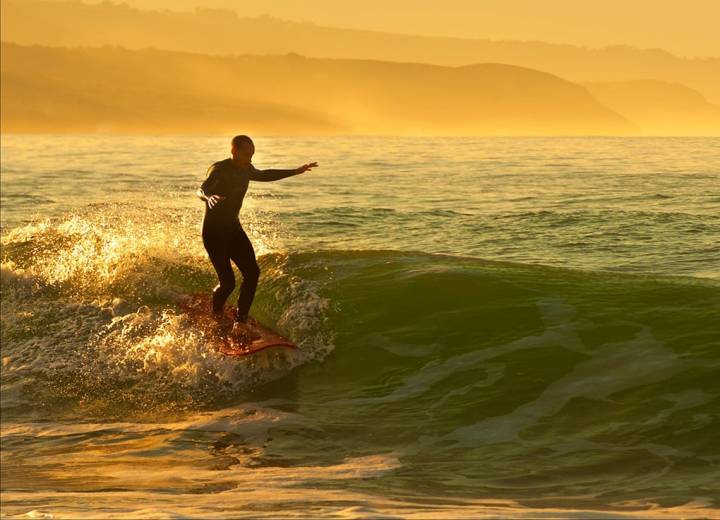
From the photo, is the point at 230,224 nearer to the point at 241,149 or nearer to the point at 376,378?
the point at 241,149

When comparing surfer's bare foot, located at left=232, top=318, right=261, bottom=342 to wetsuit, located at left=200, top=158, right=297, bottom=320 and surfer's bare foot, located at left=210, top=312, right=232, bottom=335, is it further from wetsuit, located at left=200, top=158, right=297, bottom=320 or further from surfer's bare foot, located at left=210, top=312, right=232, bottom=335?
wetsuit, located at left=200, top=158, right=297, bottom=320

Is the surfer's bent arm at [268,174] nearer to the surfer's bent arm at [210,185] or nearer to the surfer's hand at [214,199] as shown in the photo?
the surfer's bent arm at [210,185]

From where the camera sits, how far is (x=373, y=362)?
36.8 feet

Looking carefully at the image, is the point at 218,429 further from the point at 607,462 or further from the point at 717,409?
the point at 717,409

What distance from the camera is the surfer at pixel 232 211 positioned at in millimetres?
10445

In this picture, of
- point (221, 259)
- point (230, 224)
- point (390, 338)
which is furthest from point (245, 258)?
point (390, 338)

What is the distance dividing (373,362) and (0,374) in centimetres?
503

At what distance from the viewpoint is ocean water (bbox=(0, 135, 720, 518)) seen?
284 inches

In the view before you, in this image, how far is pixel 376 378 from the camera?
424 inches

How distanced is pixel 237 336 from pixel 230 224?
136cm

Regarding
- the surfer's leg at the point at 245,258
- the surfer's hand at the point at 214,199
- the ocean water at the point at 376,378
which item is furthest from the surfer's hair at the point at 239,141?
the ocean water at the point at 376,378

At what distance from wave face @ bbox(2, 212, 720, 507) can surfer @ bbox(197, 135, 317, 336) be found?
1.06m

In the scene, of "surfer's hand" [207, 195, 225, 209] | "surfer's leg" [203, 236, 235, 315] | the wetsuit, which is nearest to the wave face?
"surfer's leg" [203, 236, 235, 315]

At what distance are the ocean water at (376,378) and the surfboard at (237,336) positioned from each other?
192 mm
